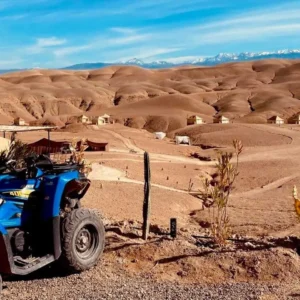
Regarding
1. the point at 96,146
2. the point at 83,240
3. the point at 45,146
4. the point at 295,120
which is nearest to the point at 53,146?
the point at 45,146

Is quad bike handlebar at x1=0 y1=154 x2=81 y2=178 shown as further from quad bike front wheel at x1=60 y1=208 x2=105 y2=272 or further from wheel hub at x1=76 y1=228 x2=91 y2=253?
wheel hub at x1=76 y1=228 x2=91 y2=253

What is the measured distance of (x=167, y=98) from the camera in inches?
3942

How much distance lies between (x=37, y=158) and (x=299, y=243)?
4301 millimetres

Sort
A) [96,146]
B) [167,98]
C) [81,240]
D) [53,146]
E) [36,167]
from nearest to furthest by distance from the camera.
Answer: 1. [36,167]
2. [81,240]
3. [53,146]
4. [96,146]
5. [167,98]

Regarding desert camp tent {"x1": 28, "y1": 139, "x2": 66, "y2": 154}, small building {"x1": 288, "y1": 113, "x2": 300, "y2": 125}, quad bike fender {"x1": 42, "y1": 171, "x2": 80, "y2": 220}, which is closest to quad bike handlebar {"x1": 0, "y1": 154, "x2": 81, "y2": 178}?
quad bike fender {"x1": 42, "y1": 171, "x2": 80, "y2": 220}

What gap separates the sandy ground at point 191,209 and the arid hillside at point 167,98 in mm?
30372

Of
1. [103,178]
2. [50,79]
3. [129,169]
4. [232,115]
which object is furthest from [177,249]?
[50,79]

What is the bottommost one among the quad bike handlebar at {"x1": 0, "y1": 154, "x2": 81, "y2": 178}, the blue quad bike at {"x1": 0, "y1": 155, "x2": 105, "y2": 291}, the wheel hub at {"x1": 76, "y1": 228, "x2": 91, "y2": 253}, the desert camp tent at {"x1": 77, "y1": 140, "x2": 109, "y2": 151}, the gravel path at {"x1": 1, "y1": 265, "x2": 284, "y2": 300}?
the desert camp tent at {"x1": 77, "y1": 140, "x2": 109, "y2": 151}

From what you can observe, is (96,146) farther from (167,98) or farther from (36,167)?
(167,98)

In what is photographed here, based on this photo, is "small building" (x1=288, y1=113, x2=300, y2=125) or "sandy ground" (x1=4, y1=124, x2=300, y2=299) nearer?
"sandy ground" (x1=4, y1=124, x2=300, y2=299)

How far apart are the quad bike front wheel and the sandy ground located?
0.22 meters

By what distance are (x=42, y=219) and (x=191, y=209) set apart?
41.9ft

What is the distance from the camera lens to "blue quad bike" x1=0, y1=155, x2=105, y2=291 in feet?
23.1

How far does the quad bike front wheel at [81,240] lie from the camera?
301 inches
